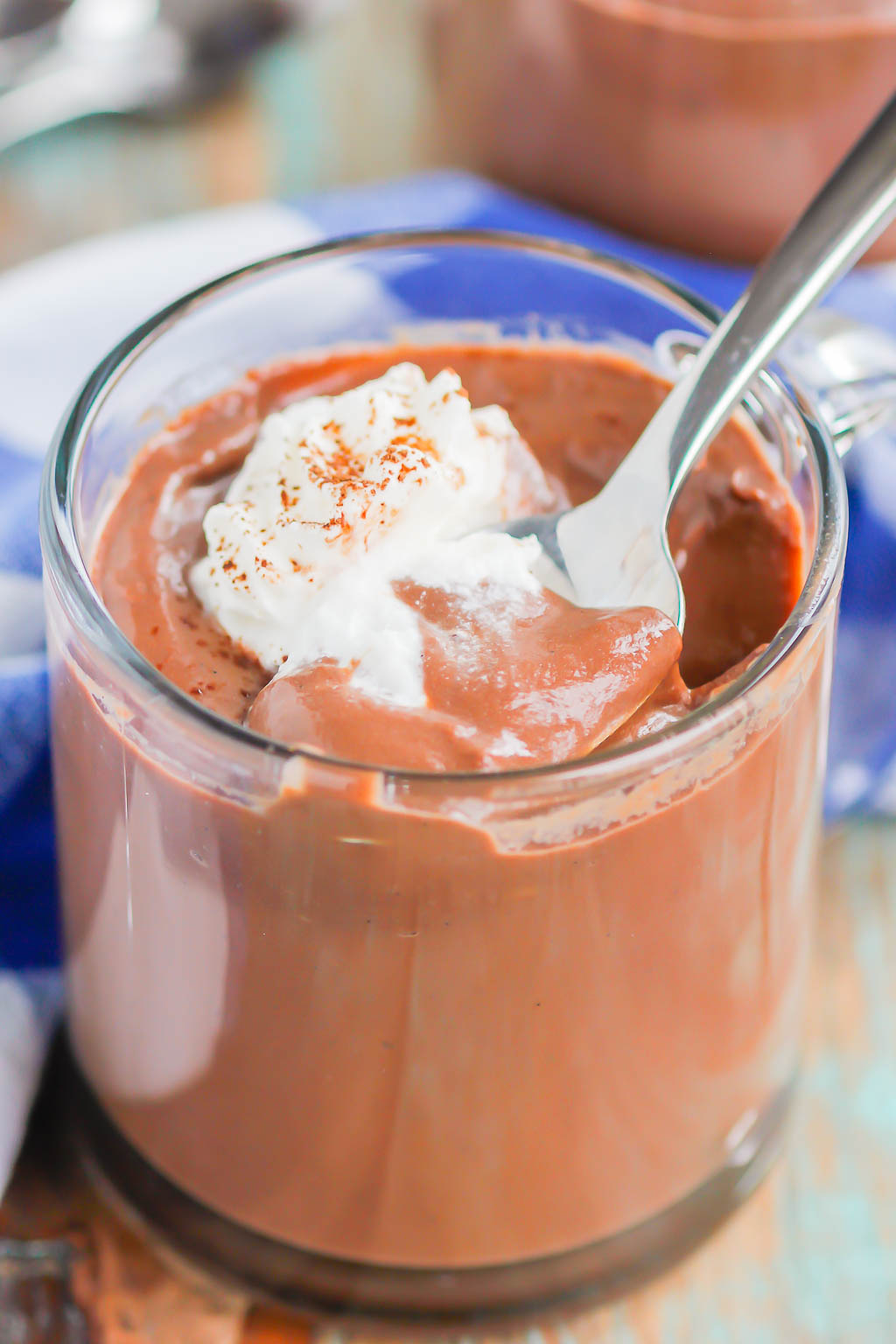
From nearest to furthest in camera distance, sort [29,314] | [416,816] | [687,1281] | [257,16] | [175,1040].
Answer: [416,816] < [175,1040] < [687,1281] < [29,314] < [257,16]

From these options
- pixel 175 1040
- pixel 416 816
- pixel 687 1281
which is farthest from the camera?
pixel 687 1281

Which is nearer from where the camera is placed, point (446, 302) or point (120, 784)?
point (120, 784)

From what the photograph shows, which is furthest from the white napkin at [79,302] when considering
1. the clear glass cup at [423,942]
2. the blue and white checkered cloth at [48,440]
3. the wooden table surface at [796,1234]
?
the wooden table surface at [796,1234]

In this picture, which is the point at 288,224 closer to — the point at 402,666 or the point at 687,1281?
the point at 402,666

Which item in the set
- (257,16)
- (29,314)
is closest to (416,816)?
(29,314)

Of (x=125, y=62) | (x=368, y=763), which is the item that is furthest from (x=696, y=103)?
(x=368, y=763)

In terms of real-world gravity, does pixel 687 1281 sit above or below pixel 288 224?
below

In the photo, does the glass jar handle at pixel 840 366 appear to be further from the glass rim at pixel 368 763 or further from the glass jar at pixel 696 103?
the glass jar at pixel 696 103

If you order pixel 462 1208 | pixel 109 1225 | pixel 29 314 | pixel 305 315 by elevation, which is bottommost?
pixel 109 1225

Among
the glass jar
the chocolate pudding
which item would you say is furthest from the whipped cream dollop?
the glass jar
